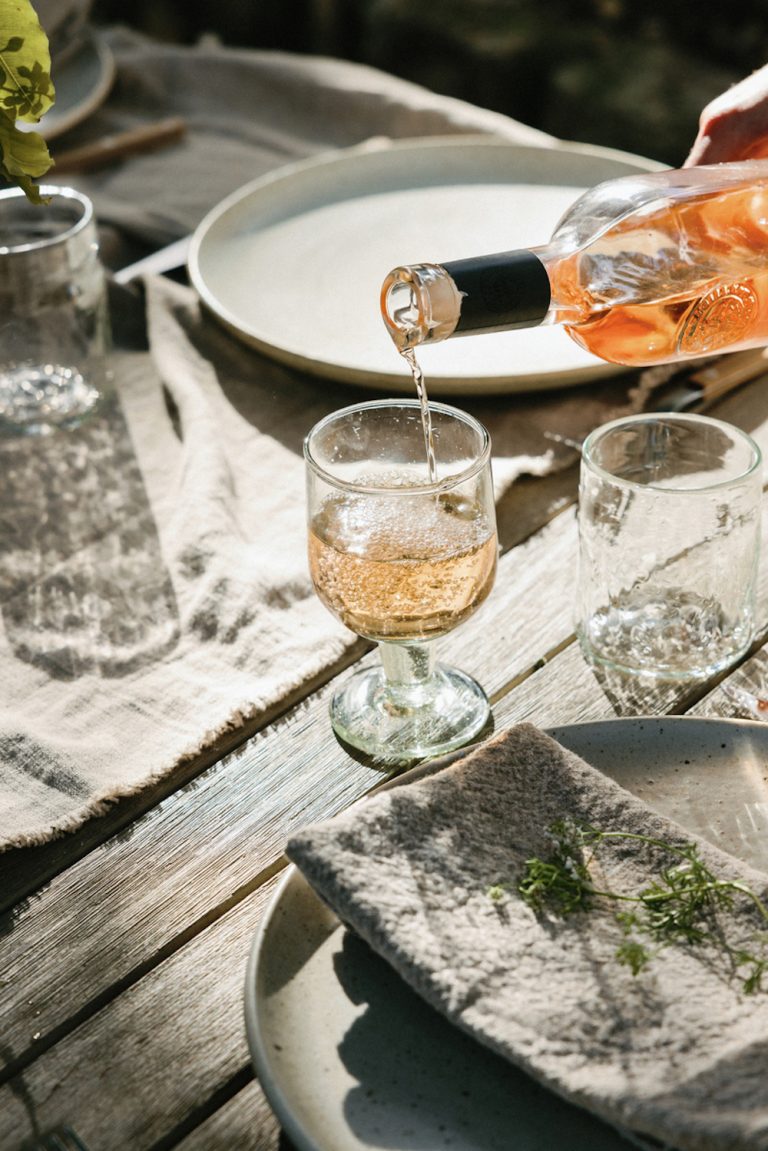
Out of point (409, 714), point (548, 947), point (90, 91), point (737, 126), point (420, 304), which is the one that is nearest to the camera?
point (548, 947)

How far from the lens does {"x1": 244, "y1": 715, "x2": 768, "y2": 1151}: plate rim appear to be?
579 millimetres

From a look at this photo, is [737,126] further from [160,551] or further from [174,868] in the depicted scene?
[174,868]

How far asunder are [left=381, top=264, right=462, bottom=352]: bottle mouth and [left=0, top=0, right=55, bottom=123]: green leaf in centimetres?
26

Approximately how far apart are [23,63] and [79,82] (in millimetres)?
1233

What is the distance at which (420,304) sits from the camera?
0.76 meters

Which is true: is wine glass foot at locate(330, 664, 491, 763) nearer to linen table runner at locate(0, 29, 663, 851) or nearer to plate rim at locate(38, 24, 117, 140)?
linen table runner at locate(0, 29, 663, 851)

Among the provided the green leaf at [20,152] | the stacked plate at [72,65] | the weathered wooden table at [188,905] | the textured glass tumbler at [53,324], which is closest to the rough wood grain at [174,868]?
the weathered wooden table at [188,905]

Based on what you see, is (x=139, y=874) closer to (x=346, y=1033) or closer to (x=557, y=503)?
(x=346, y=1033)

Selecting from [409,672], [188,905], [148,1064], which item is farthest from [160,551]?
[148,1064]

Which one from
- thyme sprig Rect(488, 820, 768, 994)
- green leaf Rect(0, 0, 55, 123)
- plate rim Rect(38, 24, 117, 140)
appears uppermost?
green leaf Rect(0, 0, 55, 123)

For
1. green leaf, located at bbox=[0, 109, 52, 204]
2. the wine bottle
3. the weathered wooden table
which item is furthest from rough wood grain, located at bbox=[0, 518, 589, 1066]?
green leaf, located at bbox=[0, 109, 52, 204]

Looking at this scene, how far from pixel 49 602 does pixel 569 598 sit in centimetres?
45

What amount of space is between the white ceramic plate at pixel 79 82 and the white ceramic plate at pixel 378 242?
1.31 feet

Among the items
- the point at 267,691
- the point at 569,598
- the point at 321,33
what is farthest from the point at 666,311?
the point at 321,33
